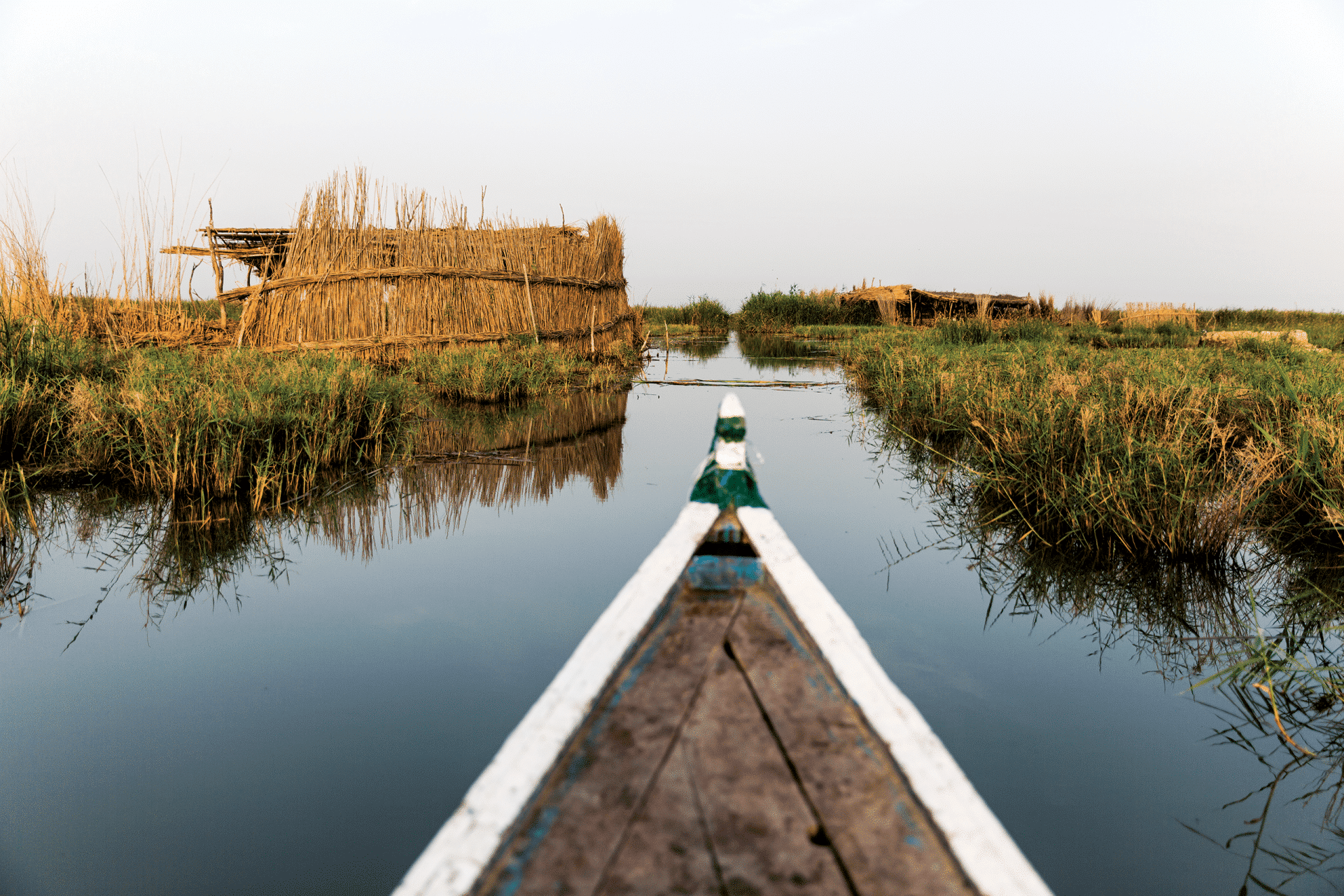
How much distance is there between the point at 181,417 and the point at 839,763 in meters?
5.29

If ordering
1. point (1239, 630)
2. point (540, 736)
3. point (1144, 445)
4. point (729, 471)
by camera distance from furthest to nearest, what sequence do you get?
1. point (1144, 445)
2. point (1239, 630)
3. point (729, 471)
4. point (540, 736)

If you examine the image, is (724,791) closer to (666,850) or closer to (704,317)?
(666,850)

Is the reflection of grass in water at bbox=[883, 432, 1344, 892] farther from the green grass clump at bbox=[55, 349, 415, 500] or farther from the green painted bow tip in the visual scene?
the green grass clump at bbox=[55, 349, 415, 500]

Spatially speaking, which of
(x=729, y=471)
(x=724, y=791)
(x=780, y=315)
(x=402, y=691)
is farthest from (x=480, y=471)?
(x=780, y=315)

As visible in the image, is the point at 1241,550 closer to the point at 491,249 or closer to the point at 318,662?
the point at 318,662

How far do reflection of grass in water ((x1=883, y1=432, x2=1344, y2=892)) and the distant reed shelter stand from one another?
898cm

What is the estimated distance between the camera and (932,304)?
26.5 metres

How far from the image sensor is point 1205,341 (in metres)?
13.9

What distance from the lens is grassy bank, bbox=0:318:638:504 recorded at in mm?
4934

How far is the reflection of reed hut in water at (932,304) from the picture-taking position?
25219 mm

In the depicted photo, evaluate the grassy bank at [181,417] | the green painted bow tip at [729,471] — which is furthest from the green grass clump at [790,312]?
the green painted bow tip at [729,471]

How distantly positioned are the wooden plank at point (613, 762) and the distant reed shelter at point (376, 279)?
34.6 feet

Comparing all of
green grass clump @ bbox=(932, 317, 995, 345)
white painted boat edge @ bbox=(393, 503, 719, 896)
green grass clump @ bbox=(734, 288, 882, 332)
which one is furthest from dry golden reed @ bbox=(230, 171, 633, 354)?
green grass clump @ bbox=(734, 288, 882, 332)

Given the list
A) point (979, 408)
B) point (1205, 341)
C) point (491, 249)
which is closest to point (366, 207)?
point (491, 249)
